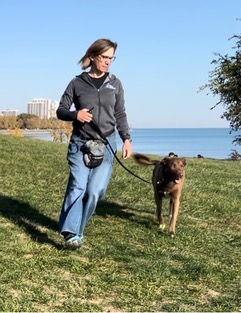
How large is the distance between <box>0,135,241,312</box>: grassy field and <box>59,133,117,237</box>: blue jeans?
33 centimetres

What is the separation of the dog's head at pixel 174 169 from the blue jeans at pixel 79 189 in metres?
1.43

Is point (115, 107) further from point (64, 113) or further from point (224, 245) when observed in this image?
point (224, 245)

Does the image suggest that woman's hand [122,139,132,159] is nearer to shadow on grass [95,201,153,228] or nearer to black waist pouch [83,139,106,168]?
black waist pouch [83,139,106,168]

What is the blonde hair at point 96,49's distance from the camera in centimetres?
507

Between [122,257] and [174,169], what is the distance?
182 cm

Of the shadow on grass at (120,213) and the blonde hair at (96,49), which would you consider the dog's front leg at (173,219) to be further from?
the blonde hair at (96,49)

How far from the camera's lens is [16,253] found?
504cm

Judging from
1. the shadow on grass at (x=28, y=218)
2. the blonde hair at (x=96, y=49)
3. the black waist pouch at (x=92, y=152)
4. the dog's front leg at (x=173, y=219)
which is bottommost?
the shadow on grass at (x=28, y=218)

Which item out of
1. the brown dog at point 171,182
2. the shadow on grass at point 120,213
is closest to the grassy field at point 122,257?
the shadow on grass at point 120,213

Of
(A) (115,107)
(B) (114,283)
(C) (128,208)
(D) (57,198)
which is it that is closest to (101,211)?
(C) (128,208)

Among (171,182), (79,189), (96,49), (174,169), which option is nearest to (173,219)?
(171,182)

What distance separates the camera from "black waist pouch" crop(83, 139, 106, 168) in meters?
5.14

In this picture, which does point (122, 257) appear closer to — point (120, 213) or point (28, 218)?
point (28, 218)

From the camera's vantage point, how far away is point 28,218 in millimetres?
6648
